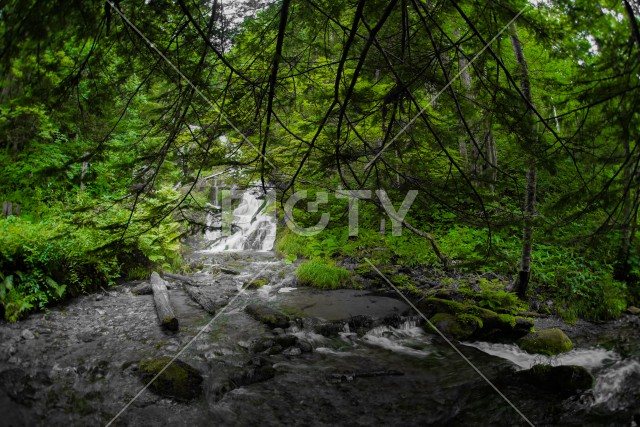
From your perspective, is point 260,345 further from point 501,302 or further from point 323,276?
point 501,302

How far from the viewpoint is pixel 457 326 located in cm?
759

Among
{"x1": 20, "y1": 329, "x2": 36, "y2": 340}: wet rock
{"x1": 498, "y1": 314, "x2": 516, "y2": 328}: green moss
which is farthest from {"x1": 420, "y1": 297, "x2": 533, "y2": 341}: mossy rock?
{"x1": 20, "y1": 329, "x2": 36, "y2": 340}: wet rock

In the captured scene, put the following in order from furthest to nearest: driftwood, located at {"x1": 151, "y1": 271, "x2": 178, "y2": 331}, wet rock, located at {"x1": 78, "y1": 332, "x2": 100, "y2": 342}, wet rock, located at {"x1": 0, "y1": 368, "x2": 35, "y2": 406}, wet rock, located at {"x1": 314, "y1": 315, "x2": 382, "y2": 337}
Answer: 1. wet rock, located at {"x1": 314, "y1": 315, "x2": 382, "y2": 337}
2. driftwood, located at {"x1": 151, "y1": 271, "x2": 178, "y2": 331}
3. wet rock, located at {"x1": 78, "y1": 332, "x2": 100, "y2": 342}
4. wet rock, located at {"x1": 0, "y1": 368, "x2": 35, "y2": 406}

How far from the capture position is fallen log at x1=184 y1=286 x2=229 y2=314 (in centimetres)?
877

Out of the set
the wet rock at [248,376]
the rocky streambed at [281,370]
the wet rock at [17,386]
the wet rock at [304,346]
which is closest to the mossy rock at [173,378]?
the rocky streambed at [281,370]

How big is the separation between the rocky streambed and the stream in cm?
2

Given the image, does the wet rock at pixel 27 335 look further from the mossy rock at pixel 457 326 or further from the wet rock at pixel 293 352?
the mossy rock at pixel 457 326

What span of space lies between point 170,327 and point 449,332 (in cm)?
591

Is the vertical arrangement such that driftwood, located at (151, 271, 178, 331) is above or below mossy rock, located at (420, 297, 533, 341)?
below

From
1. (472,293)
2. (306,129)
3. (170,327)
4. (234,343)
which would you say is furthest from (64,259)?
(472,293)

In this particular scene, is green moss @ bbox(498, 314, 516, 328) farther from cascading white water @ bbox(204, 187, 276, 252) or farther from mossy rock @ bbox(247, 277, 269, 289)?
cascading white water @ bbox(204, 187, 276, 252)

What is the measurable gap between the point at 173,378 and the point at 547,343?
6665mm

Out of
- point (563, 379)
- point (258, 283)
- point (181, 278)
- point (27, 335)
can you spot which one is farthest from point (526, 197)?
point (181, 278)

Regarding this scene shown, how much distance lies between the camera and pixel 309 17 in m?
3.65
